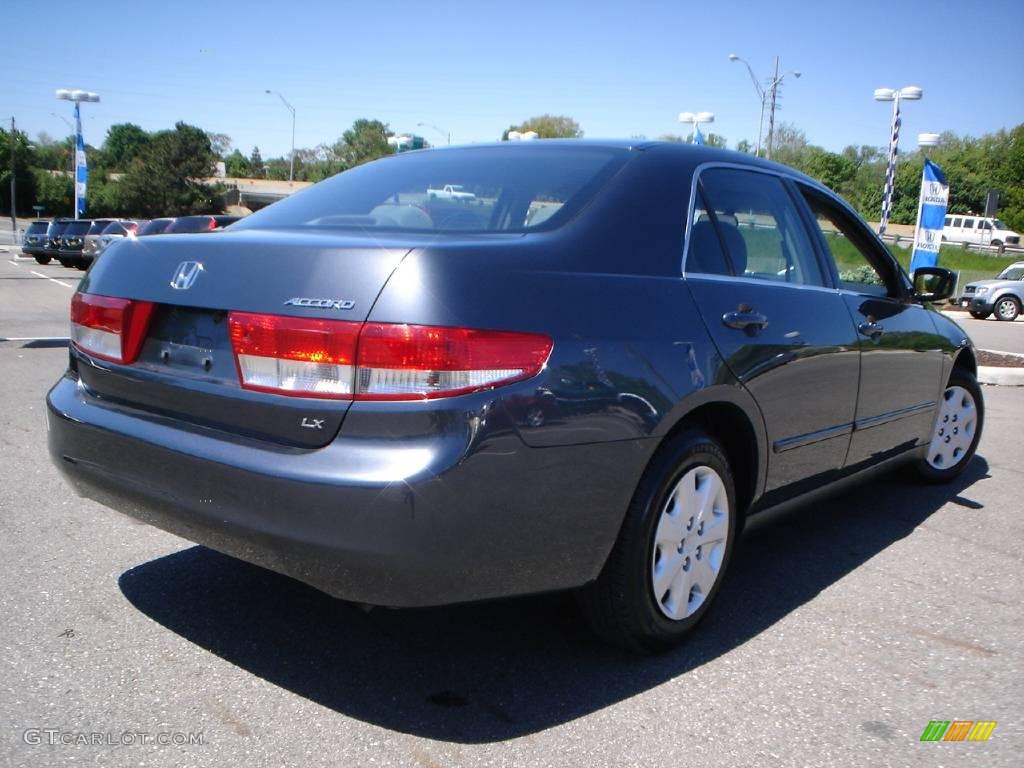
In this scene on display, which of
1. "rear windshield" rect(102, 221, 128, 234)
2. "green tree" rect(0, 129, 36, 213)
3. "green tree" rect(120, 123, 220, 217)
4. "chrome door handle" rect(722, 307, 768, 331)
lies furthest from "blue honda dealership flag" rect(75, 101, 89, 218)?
"green tree" rect(0, 129, 36, 213)

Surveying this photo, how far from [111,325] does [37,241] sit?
95.7 ft

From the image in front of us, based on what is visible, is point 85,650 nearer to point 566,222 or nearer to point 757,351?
point 566,222

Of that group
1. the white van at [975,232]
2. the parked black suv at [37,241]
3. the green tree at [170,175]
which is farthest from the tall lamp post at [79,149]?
the white van at [975,232]

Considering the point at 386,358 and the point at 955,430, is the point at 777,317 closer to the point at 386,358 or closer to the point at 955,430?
the point at 386,358

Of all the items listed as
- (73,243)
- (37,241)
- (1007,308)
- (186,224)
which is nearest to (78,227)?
(73,243)

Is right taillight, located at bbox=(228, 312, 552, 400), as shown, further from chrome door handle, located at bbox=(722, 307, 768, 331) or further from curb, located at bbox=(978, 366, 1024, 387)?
curb, located at bbox=(978, 366, 1024, 387)

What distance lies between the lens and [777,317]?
10.6 feet

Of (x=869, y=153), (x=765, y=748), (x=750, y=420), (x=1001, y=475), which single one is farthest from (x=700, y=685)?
(x=869, y=153)

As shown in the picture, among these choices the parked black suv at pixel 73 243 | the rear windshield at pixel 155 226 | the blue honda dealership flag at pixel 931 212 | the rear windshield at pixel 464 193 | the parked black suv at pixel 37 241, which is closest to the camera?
the rear windshield at pixel 464 193

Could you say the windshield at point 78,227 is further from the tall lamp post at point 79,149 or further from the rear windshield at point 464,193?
the rear windshield at point 464,193

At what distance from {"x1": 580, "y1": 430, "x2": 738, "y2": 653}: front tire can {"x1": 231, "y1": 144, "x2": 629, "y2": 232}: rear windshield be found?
33.0 inches

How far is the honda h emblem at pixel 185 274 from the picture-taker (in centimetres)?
252

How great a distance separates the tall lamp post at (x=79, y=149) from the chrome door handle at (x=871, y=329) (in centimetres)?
3664

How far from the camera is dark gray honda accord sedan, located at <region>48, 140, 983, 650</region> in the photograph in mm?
2193
